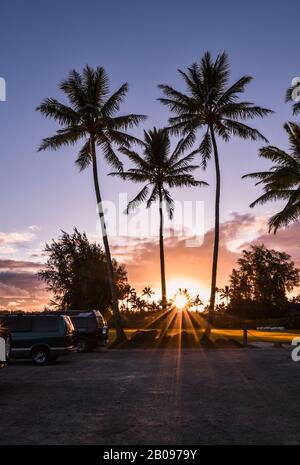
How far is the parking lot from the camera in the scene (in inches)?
287

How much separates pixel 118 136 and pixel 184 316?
24.1 metres

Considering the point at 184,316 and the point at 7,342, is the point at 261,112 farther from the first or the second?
the point at 184,316

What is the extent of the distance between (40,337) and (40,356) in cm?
67

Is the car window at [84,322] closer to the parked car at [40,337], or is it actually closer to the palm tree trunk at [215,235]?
the parked car at [40,337]

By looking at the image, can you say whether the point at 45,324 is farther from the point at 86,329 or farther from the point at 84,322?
the point at 86,329

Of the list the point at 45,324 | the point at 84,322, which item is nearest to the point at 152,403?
the point at 45,324

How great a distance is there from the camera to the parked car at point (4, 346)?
38.3ft

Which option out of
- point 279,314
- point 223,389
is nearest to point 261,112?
point 223,389

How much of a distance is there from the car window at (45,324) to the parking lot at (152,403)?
4.31 ft

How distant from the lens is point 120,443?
22.2 ft

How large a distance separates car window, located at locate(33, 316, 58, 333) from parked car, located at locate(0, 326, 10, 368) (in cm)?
538

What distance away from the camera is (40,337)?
58.5ft

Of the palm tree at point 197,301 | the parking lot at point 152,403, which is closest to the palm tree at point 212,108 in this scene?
the parking lot at point 152,403

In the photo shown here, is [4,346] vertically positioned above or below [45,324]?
below
